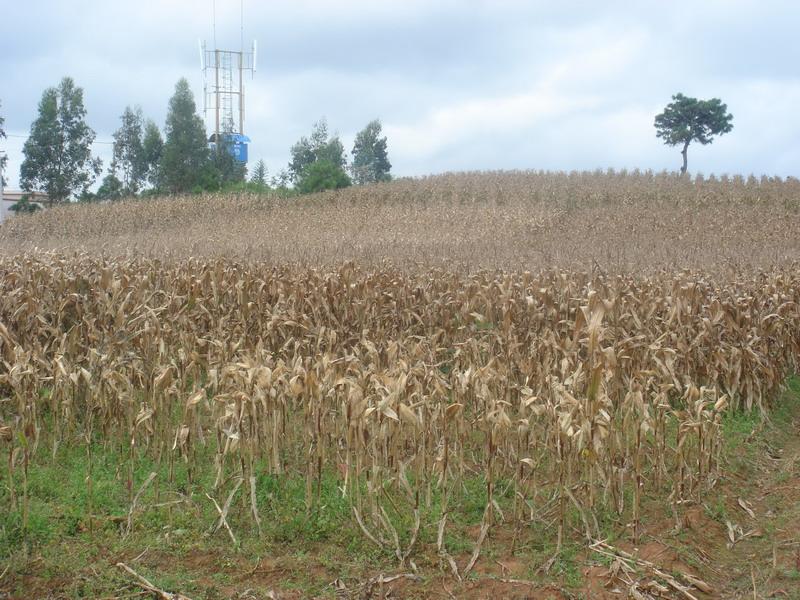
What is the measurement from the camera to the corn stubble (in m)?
5.41

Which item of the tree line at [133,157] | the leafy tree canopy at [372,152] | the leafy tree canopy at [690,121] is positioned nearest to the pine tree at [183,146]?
the tree line at [133,157]

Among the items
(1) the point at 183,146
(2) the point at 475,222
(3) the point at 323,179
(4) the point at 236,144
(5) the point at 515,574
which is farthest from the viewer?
(4) the point at 236,144

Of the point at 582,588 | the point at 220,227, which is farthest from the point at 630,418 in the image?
the point at 220,227

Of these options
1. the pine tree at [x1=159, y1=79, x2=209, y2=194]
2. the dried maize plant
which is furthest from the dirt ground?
the pine tree at [x1=159, y1=79, x2=209, y2=194]

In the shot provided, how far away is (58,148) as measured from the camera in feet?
145

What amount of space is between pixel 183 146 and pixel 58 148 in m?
7.24

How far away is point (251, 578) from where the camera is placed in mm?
4859

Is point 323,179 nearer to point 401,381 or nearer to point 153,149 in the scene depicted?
point 153,149

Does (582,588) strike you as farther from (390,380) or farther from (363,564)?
(390,380)

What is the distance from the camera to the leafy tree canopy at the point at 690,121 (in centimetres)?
4959

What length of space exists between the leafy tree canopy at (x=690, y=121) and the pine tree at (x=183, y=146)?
28.2 metres

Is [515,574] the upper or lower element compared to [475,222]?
lower

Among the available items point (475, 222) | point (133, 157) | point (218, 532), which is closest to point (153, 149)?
point (133, 157)

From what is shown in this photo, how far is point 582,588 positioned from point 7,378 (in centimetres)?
412
